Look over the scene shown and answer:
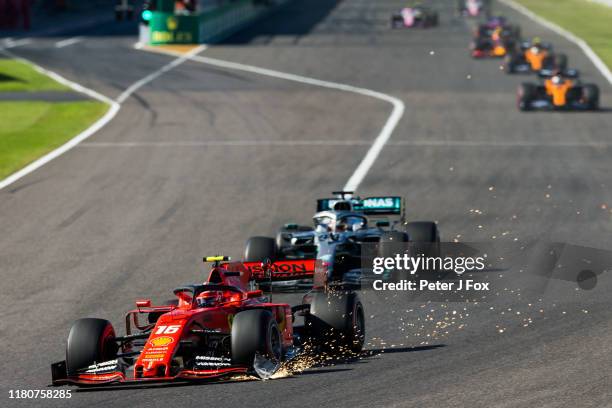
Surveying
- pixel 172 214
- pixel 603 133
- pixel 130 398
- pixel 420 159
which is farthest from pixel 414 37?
pixel 130 398

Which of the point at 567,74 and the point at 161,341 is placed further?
the point at 567,74

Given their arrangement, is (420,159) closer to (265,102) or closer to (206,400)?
(265,102)

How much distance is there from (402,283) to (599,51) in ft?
161

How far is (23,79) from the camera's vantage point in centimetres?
5838

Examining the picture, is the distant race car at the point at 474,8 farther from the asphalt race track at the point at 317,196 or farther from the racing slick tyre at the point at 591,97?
the racing slick tyre at the point at 591,97

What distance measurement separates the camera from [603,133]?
42.2m

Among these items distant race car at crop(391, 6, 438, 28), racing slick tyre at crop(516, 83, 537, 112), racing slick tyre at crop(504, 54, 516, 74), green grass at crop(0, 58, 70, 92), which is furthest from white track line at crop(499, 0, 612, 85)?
green grass at crop(0, 58, 70, 92)

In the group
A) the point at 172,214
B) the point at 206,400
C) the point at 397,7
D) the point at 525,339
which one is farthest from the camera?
the point at 397,7

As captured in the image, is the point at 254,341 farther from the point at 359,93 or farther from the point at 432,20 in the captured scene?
the point at 432,20

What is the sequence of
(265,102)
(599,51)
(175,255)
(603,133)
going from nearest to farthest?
(175,255)
(603,133)
(265,102)
(599,51)

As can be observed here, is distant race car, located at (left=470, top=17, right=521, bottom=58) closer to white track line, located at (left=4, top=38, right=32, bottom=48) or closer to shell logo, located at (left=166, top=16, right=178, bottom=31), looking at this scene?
shell logo, located at (left=166, top=16, right=178, bottom=31)

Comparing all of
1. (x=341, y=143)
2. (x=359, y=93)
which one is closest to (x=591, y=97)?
(x=359, y=93)

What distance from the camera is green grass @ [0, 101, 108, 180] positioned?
129ft

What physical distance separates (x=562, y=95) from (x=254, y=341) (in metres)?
33.4
